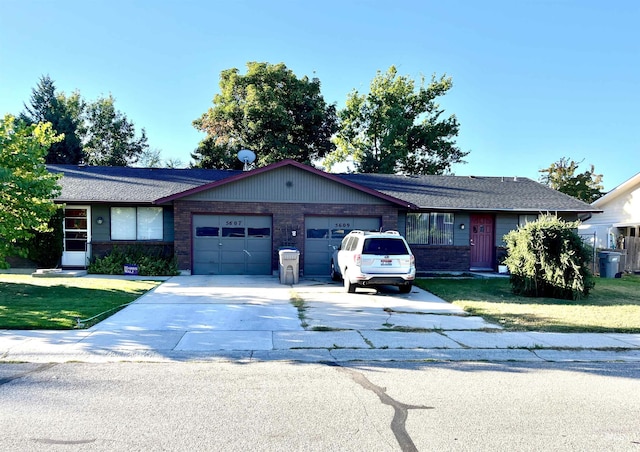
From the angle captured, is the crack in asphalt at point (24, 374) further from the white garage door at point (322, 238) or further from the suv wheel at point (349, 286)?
the white garage door at point (322, 238)

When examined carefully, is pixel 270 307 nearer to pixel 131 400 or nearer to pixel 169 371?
pixel 169 371

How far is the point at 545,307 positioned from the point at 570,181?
102ft

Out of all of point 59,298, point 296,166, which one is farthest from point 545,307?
point 59,298

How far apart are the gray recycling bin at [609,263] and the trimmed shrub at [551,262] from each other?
7.27 metres

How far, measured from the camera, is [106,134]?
4106 centimetres

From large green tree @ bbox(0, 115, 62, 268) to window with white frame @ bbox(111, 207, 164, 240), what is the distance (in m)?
5.60

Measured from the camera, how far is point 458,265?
18906 mm

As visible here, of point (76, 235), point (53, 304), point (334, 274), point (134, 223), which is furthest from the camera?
Result: point (134, 223)

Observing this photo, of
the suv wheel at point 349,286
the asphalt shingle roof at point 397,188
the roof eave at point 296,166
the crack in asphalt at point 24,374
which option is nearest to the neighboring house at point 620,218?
the asphalt shingle roof at point 397,188

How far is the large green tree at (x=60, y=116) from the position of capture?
120ft

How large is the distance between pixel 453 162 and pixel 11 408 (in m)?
39.0

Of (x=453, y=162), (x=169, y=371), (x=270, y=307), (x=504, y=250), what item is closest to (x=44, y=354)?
(x=169, y=371)

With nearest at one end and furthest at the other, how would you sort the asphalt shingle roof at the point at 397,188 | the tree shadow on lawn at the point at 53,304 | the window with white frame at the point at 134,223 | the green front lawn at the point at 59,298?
the tree shadow on lawn at the point at 53,304 < the green front lawn at the point at 59,298 < the window with white frame at the point at 134,223 < the asphalt shingle roof at the point at 397,188

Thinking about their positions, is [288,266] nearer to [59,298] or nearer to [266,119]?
[59,298]
